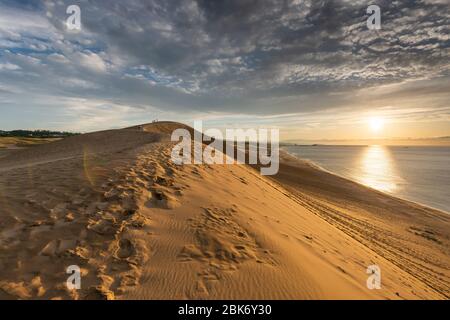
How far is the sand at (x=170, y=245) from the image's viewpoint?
11.9ft

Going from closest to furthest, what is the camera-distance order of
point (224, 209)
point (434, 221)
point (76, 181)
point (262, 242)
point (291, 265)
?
point (291, 265) → point (262, 242) → point (224, 209) → point (76, 181) → point (434, 221)

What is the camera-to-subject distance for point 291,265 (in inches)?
174

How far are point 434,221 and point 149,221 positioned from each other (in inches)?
587

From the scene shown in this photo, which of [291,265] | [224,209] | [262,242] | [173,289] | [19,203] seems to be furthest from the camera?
[224,209]

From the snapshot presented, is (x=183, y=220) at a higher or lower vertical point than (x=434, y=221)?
higher

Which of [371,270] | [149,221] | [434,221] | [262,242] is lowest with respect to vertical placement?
[434,221]

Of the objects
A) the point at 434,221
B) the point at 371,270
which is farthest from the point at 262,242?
the point at 434,221

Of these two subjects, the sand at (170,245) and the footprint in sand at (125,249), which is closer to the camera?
the sand at (170,245)

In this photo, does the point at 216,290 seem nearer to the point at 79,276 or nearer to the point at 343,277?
the point at 79,276

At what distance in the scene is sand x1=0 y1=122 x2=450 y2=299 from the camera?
11.9ft

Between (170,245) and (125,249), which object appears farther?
(170,245)

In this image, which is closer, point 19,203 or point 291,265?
point 291,265

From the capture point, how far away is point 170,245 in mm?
4582

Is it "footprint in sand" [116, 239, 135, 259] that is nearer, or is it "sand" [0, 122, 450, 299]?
"sand" [0, 122, 450, 299]
